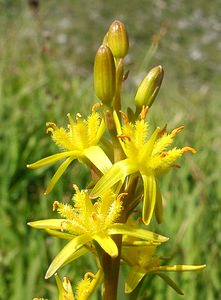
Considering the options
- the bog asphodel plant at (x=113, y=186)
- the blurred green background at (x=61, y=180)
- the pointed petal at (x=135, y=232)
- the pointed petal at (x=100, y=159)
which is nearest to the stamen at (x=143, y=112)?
the bog asphodel plant at (x=113, y=186)

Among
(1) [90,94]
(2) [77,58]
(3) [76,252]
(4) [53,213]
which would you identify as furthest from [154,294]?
(2) [77,58]

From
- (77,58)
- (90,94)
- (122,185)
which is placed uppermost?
(77,58)

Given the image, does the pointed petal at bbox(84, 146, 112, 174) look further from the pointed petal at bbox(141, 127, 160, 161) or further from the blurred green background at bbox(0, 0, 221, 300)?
the blurred green background at bbox(0, 0, 221, 300)

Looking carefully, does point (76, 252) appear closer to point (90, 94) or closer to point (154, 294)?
point (154, 294)

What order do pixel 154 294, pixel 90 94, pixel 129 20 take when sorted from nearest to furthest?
pixel 154 294 < pixel 90 94 < pixel 129 20

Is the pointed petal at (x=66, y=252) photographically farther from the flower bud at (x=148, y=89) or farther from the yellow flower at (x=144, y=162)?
the flower bud at (x=148, y=89)

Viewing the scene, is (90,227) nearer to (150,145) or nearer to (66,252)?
(66,252)

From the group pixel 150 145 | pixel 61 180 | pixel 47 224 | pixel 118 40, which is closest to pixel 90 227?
pixel 47 224
